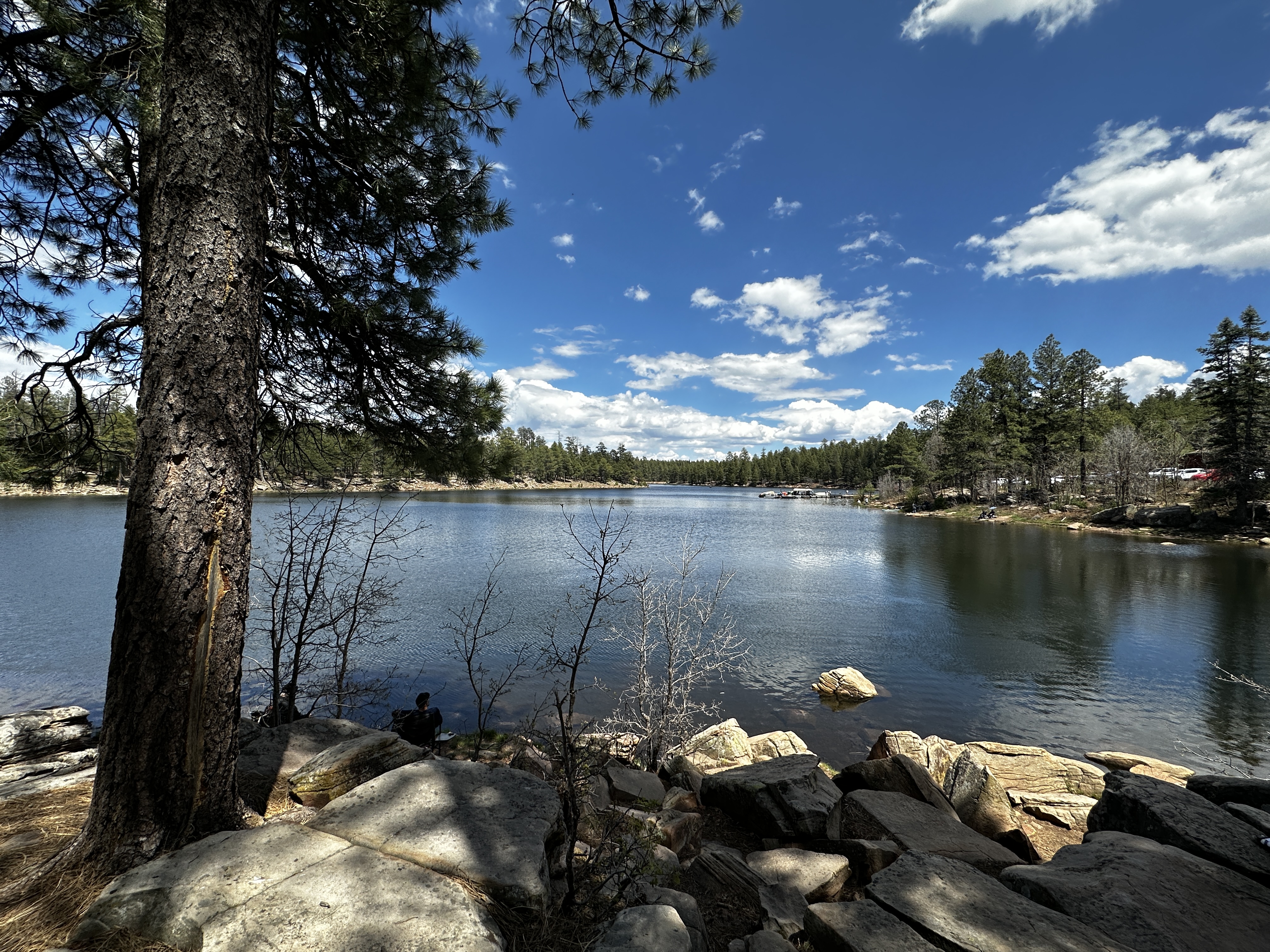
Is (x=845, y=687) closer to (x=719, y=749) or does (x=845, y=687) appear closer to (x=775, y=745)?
(x=775, y=745)

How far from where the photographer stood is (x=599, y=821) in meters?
4.52

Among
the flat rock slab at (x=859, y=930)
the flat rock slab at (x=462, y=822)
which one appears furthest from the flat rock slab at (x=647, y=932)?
the flat rock slab at (x=859, y=930)

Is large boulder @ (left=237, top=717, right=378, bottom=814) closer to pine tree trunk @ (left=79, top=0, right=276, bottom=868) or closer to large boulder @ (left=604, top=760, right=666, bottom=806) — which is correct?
pine tree trunk @ (left=79, top=0, right=276, bottom=868)

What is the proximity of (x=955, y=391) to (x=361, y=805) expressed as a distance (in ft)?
281

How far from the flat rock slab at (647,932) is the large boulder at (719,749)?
653 cm

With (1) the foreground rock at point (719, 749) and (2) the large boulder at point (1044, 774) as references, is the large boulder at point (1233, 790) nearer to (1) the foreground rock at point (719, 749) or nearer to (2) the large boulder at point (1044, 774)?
(2) the large boulder at point (1044, 774)

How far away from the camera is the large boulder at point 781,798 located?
534 centimetres

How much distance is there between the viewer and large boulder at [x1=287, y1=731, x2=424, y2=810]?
3.91 meters

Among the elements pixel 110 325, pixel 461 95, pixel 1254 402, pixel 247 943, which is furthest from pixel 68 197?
pixel 1254 402

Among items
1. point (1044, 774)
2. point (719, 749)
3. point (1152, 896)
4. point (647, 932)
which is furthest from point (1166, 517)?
point (647, 932)

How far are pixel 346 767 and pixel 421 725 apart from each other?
3.58m

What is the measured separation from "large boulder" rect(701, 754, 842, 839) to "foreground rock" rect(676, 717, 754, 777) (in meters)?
2.51

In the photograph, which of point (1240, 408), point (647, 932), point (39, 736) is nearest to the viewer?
point (647, 932)

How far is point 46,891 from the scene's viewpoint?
8.45 feet
